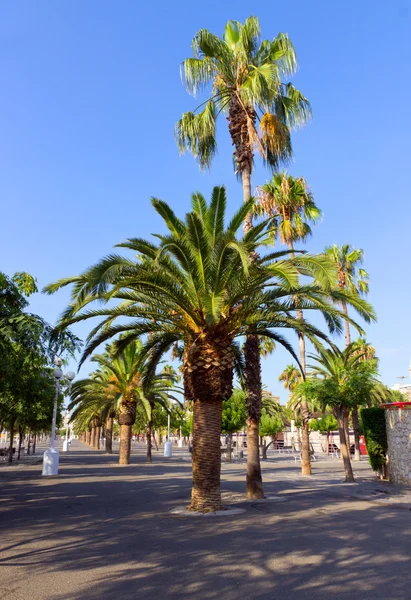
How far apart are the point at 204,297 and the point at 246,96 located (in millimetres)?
7783

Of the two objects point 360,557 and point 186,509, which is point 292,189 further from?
point 360,557

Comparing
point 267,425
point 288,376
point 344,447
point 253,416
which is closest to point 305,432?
point 344,447

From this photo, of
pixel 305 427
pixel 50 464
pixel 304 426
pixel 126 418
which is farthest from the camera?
pixel 126 418

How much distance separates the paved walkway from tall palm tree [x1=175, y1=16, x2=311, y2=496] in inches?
199

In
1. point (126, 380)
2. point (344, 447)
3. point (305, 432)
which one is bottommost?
point (344, 447)

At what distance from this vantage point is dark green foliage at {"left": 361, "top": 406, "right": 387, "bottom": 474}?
862 inches

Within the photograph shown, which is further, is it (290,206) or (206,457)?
(290,206)

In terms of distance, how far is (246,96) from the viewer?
52.6ft

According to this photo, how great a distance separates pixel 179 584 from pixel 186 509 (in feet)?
22.0

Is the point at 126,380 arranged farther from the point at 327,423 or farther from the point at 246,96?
the point at 327,423

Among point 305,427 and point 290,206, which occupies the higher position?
point 290,206

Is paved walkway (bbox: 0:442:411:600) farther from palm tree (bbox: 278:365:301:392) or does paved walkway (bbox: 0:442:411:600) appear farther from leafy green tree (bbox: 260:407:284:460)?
palm tree (bbox: 278:365:301:392)

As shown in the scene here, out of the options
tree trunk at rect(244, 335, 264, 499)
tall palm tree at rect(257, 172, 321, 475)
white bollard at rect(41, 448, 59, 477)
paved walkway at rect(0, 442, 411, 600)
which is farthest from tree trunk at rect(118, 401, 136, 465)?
tree trunk at rect(244, 335, 264, 499)

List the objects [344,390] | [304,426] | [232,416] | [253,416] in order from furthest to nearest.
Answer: [232,416]
[304,426]
[344,390]
[253,416]
